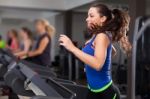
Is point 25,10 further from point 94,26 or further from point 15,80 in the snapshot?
point 94,26

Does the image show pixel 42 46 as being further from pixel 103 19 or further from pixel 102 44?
pixel 102 44

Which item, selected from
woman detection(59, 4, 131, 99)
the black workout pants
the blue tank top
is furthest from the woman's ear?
Result: the black workout pants

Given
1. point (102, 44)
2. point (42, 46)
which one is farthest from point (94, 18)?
point (42, 46)

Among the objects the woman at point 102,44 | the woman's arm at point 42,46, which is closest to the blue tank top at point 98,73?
the woman at point 102,44

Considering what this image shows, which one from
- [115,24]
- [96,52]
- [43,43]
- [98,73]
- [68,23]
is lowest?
[68,23]

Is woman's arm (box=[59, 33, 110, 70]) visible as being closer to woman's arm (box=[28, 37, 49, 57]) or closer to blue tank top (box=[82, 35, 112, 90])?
blue tank top (box=[82, 35, 112, 90])

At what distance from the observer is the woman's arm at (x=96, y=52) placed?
1900 mm

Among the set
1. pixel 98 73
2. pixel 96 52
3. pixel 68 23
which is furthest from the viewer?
pixel 68 23

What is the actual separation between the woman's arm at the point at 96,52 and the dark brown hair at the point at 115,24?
0.35 ft

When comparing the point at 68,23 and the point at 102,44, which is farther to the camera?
the point at 68,23

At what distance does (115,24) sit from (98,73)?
1.05 feet

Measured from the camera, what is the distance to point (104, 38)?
77.7 inches

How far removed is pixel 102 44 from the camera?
76.8 inches

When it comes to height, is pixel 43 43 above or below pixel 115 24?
below
